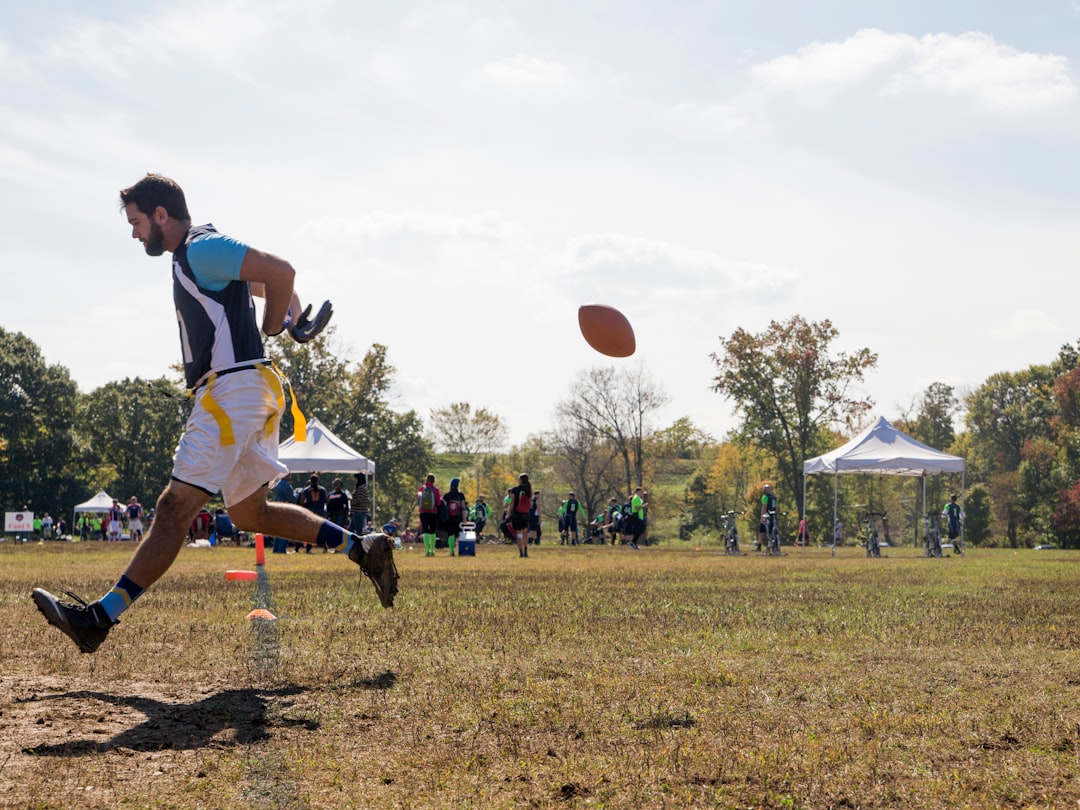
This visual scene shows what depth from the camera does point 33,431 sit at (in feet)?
230

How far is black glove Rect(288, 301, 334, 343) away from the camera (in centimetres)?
634

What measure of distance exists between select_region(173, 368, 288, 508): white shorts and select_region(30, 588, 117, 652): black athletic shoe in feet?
2.44

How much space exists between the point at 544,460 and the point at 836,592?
256 ft

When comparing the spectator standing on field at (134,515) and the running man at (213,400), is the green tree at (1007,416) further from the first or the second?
the running man at (213,400)

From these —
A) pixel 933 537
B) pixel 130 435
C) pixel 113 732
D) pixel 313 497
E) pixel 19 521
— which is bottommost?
pixel 113 732

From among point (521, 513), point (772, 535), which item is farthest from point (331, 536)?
point (772, 535)

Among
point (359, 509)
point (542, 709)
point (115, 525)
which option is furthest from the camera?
point (115, 525)

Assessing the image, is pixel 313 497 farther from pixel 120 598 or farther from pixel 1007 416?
pixel 1007 416

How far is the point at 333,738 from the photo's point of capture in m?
4.25

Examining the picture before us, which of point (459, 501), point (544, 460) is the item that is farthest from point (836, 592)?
point (544, 460)

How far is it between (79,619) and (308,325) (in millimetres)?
1926

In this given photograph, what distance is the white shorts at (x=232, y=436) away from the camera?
5.72 metres

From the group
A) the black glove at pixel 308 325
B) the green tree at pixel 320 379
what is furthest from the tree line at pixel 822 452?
the black glove at pixel 308 325

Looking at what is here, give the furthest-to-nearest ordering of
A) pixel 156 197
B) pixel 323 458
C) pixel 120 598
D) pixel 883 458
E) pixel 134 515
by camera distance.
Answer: pixel 134 515, pixel 323 458, pixel 883 458, pixel 156 197, pixel 120 598
